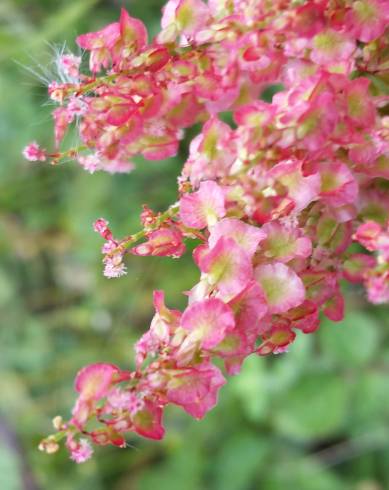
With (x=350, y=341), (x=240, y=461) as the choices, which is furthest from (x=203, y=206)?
(x=240, y=461)

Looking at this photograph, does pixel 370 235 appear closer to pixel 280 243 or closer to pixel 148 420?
pixel 280 243

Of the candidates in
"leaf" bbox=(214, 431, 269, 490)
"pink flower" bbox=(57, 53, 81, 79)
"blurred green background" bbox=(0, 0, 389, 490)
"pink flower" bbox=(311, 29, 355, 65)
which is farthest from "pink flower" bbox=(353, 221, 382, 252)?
"leaf" bbox=(214, 431, 269, 490)

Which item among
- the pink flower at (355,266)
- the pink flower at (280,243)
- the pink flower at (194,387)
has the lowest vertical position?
the pink flower at (194,387)

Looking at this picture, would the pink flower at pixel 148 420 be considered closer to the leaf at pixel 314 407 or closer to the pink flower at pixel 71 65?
the pink flower at pixel 71 65

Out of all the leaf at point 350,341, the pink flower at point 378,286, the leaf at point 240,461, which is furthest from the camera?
the leaf at point 240,461

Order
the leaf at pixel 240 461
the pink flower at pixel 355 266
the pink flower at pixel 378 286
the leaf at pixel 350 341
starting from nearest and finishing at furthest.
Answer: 1. the pink flower at pixel 378 286
2. the pink flower at pixel 355 266
3. the leaf at pixel 350 341
4. the leaf at pixel 240 461

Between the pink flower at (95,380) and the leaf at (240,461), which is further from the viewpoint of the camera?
the leaf at (240,461)

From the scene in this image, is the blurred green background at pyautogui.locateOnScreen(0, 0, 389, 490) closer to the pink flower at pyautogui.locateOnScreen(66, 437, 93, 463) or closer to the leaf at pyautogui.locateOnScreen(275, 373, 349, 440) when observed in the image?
the leaf at pyautogui.locateOnScreen(275, 373, 349, 440)

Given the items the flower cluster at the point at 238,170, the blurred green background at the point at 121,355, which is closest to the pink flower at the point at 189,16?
the flower cluster at the point at 238,170
